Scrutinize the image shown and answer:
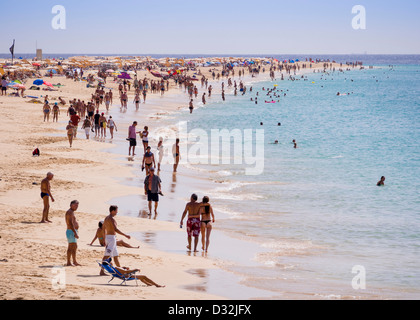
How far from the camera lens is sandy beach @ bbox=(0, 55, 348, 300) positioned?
9.76m

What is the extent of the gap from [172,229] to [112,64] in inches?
3503

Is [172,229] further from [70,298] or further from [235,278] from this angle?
[70,298]

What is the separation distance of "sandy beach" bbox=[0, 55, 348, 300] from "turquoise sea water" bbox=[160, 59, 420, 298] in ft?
5.39

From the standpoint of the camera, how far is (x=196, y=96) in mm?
69562

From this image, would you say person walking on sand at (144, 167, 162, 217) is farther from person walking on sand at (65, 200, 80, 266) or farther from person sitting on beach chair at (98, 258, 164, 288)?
person sitting on beach chair at (98, 258, 164, 288)

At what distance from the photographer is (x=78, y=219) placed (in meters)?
14.7

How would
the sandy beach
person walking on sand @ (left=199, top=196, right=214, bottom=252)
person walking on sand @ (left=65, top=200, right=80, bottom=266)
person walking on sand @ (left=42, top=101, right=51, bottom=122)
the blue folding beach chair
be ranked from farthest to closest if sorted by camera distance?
person walking on sand @ (left=42, top=101, right=51, bottom=122), person walking on sand @ (left=199, top=196, right=214, bottom=252), person walking on sand @ (left=65, top=200, right=80, bottom=266), the blue folding beach chair, the sandy beach

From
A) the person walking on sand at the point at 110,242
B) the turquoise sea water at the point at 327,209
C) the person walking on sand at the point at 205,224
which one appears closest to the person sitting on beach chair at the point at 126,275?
the person walking on sand at the point at 110,242

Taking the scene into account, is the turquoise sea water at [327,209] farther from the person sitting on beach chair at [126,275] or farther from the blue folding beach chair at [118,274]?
the blue folding beach chair at [118,274]

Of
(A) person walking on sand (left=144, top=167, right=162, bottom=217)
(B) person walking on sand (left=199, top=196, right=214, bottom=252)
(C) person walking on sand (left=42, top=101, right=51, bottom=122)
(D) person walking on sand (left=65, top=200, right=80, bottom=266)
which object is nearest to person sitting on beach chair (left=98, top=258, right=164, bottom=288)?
(D) person walking on sand (left=65, top=200, right=80, bottom=266)

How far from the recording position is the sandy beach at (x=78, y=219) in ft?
32.0

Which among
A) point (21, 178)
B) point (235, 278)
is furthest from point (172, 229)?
point (21, 178)

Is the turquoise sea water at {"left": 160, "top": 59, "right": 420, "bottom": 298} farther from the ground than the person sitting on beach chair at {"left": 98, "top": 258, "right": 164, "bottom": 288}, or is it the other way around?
the person sitting on beach chair at {"left": 98, "top": 258, "right": 164, "bottom": 288}

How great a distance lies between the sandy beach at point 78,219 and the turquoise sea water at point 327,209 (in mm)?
1643
